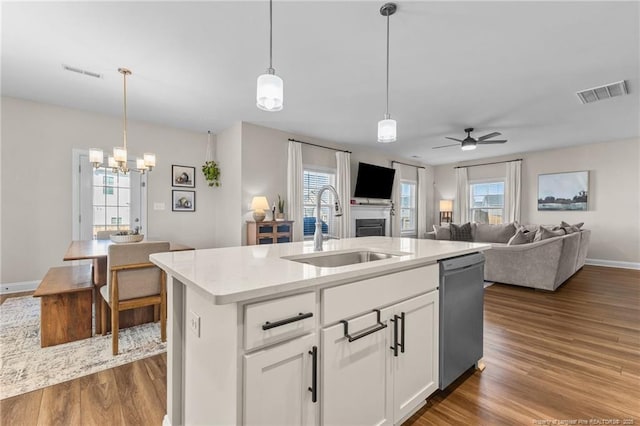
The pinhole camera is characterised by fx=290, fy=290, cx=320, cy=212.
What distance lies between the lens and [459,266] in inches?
73.5

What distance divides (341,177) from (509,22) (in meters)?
4.04

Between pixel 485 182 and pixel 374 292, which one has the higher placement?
pixel 485 182

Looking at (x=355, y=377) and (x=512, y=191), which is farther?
(x=512, y=191)

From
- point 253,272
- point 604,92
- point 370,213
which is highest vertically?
point 604,92

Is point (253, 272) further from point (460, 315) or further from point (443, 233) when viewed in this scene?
point (443, 233)

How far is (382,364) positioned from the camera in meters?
1.40

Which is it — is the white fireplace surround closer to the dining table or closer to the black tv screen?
the black tv screen

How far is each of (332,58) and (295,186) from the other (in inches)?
109

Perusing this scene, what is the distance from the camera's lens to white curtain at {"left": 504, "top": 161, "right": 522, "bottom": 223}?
697cm

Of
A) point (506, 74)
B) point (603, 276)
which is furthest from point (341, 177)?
point (603, 276)

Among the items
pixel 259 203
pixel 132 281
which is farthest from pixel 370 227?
pixel 132 281

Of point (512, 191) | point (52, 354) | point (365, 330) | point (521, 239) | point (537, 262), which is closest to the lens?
point (365, 330)

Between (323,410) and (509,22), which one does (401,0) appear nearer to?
(509,22)

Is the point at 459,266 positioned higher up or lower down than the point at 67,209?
lower down
